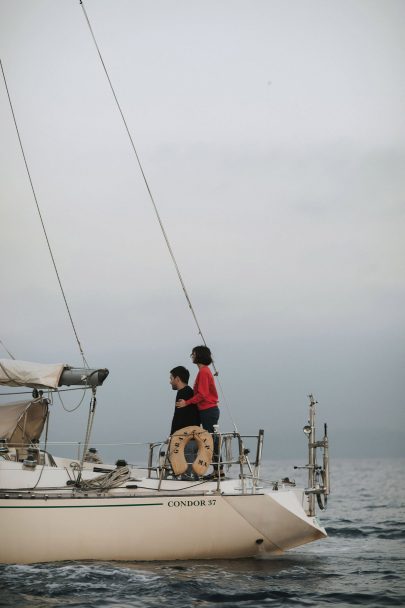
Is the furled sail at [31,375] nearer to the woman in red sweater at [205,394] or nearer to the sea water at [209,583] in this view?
the woman in red sweater at [205,394]

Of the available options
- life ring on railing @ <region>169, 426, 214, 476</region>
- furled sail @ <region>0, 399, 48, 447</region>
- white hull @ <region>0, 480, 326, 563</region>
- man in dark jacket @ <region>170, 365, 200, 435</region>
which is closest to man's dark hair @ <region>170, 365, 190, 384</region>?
man in dark jacket @ <region>170, 365, 200, 435</region>

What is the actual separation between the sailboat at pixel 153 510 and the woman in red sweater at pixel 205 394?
0.89ft

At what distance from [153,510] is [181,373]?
2.27 metres

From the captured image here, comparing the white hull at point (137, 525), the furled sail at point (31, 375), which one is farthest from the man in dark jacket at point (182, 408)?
the furled sail at point (31, 375)

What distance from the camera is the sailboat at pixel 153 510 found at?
1295cm

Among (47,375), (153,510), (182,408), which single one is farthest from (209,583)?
(47,375)

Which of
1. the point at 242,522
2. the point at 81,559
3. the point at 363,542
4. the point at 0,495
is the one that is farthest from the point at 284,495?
the point at 363,542

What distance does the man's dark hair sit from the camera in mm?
14070

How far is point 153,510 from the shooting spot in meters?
13.1

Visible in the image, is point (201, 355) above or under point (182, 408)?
above

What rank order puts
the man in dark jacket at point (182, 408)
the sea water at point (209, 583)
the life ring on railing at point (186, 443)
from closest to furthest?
1. the sea water at point (209, 583)
2. the life ring on railing at point (186, 443)
3. the man in dark jacket at point (182, 408)

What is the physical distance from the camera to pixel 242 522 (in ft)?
43.5

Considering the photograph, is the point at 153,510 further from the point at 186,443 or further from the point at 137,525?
the point at 186,443

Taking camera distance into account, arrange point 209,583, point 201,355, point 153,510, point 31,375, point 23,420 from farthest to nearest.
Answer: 1. point 23,420
2. point 31,375
3. point 201,355
4. point 153,510
5. point 209,583
